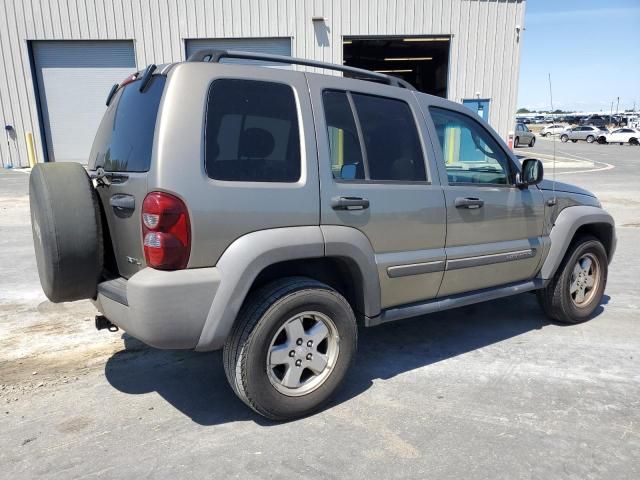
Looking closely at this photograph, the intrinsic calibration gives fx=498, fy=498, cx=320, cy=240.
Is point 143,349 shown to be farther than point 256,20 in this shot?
No

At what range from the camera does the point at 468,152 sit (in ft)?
13.0

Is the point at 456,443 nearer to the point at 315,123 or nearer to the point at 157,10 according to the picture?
the point at 315,123

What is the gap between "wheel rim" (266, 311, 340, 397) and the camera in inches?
110

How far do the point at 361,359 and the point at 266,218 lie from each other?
1.58 meters

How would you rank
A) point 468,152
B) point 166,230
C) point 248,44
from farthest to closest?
point 248,44 < point 468,152 < point 166,230

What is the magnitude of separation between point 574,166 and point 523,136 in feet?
49.2

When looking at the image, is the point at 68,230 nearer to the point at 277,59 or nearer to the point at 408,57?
the point at 277,59

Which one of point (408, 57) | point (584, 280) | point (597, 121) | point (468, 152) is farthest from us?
point (597, 121)

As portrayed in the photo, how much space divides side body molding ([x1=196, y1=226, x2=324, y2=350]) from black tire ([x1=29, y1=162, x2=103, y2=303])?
0.75 metres

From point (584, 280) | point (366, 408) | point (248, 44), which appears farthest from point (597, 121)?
point (366, 408)

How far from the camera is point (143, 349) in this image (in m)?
3.81

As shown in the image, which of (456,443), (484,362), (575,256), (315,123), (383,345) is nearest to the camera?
(456,443)

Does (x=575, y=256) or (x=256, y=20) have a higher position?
(x=256, y=20)

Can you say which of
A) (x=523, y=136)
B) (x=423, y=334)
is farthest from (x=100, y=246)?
(x=523, y=136)
